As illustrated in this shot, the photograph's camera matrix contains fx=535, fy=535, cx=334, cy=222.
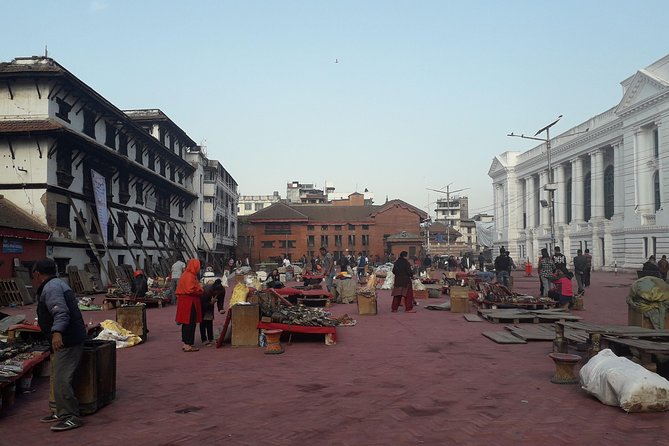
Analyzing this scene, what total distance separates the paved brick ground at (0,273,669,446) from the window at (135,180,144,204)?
27.3 m

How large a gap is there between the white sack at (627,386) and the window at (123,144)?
3229 cm

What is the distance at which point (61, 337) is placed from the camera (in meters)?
5.77

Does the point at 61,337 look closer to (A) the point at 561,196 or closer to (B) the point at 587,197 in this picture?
(B) the point at 587,197

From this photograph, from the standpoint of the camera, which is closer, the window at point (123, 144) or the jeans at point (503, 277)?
the jeans at point (503, 277)

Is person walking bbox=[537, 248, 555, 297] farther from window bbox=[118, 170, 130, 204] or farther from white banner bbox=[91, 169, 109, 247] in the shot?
window bbox=[118, 170, 130, 204]

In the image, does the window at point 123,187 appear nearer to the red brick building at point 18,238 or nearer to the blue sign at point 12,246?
the red brick building at point 18,238

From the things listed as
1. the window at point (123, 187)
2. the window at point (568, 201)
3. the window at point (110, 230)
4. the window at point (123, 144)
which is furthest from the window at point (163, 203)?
the window at point (568, 201)

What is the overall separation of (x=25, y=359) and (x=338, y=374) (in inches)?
180

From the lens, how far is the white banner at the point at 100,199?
27266 millimetres

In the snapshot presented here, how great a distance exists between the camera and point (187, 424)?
5.84 metres

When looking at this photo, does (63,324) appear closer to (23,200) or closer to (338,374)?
(338,374)

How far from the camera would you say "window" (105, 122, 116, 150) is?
3159 cm

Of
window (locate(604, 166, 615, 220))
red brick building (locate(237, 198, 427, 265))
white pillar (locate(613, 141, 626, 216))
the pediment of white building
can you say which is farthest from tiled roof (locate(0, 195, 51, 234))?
window (locate(604, 166, 615, 220))

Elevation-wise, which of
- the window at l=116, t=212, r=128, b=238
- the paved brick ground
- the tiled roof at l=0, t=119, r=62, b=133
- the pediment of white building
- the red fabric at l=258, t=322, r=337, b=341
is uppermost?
the pediment of white building
